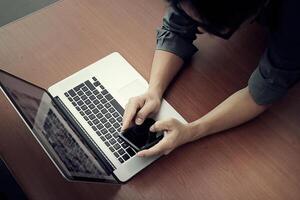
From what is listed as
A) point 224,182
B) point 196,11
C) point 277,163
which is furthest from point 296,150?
point 196,11

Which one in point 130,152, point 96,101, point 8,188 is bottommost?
point 8,188

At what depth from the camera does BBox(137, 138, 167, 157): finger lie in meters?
0.77

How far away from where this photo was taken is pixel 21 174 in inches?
31.1

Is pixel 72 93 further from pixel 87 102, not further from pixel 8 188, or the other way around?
pixel 8 188

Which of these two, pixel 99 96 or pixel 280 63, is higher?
pixel 99 96

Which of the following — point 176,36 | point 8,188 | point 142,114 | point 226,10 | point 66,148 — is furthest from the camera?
point 8,188

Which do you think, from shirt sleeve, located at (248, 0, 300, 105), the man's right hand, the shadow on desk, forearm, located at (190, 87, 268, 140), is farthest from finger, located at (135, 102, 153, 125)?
the shadow on desk

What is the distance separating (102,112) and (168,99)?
16cm

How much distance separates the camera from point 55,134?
2.45ft

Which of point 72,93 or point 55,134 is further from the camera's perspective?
point 72,93

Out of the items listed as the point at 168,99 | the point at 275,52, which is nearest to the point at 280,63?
the point at 275,52

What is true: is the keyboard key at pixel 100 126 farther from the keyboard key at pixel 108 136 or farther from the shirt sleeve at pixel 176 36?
the shirt sleeve at pixel 176 36

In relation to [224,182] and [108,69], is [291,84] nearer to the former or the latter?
[224,182]

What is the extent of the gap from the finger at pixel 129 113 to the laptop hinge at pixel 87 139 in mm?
73
